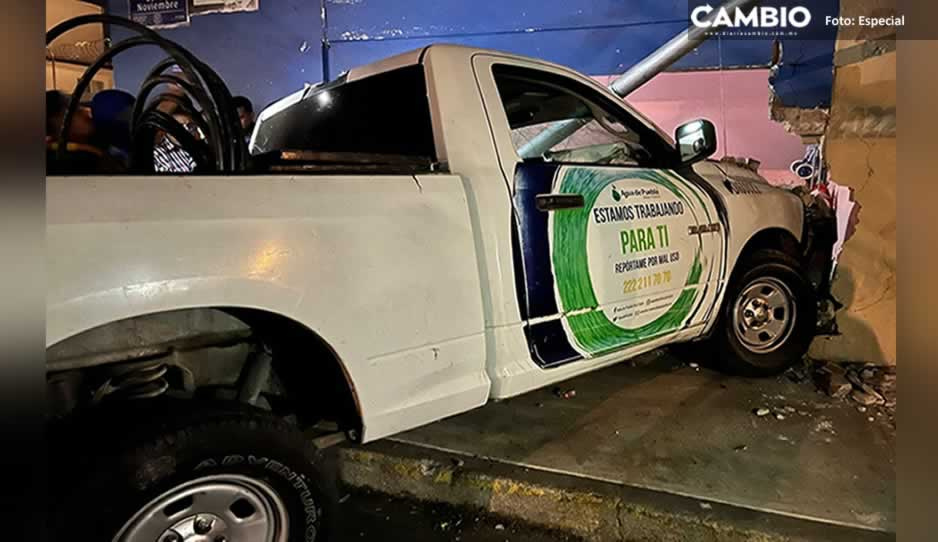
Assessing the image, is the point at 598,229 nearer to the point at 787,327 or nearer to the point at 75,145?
the point at 787,327

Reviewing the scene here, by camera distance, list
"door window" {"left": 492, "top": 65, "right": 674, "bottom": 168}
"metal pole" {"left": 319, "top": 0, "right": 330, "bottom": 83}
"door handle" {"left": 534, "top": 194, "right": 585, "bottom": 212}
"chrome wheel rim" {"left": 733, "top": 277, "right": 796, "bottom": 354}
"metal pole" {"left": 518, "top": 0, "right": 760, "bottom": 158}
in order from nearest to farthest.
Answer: "door handle" {"left": 534, "top": 194, "right": 585, "bottom": 212} → "door window" {"left": 492, "top": 65, "right": 674, "bottom": 168} → "chrome wheel rim" {"left": 733, "top": 277, "right": 796, "bottom": 354} → "metal pole" {"left": 518, "top": 0, "right": 760, "bottom": 158} → "metal pole" {"left": 319, "top": 0, "right": 330, "bottom": 83}

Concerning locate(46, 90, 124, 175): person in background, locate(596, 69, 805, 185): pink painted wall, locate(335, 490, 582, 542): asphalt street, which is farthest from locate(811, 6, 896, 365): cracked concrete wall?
locate(46, 90, 124, 175): person in background

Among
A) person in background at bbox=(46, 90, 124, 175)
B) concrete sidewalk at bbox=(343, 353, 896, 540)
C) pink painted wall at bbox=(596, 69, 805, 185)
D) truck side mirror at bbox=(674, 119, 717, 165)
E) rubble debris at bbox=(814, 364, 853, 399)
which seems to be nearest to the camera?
person in background at bbox=(46, 90, 124, 175)

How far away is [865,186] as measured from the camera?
13.8ft

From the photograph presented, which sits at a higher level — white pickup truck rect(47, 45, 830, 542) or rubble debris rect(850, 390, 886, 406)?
white pickup truck rect(47, 45, 830, 542)

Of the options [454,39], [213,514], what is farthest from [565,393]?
[454,39]

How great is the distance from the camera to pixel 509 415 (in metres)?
3.76

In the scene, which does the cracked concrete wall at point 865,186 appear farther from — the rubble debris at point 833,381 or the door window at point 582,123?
the door window at point 582,123

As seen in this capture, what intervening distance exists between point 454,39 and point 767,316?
473 centimetres

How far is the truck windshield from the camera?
284 centimetres

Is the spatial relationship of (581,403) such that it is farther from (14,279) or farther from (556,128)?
(14,279)

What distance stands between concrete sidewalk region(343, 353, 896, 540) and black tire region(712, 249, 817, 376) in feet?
0.52

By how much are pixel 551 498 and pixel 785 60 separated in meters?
5.55

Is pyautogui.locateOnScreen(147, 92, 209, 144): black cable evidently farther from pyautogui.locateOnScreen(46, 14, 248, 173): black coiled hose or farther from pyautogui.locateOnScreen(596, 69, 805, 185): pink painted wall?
pyautogui.locateOnScreen(596, 69, 805, 185): pink painted wall
